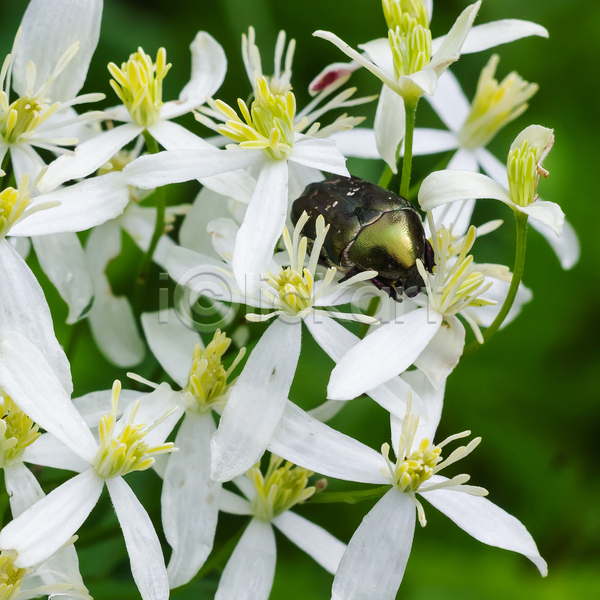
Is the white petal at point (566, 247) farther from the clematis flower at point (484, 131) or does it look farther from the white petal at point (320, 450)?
the white petal at point (320, 450)

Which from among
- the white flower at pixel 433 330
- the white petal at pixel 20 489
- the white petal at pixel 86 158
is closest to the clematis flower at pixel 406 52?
the white flower at pixel 433 330

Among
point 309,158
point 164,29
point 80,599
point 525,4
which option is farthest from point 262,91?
point 525,4

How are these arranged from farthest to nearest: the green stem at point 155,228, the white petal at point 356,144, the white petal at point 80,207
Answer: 1. the white petal at point 356,144
2. the green stem at point 155,228
3. the white petal at point 80,207

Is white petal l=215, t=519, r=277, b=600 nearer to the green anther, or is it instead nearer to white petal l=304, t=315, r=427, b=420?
white petal l=304, t=315, r=427, b=420

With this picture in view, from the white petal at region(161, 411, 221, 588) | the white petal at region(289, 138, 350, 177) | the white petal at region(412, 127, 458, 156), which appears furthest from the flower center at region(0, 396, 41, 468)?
the white petal at region(412, 127, 458, 156)

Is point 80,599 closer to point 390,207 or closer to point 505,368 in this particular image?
point 390,207
